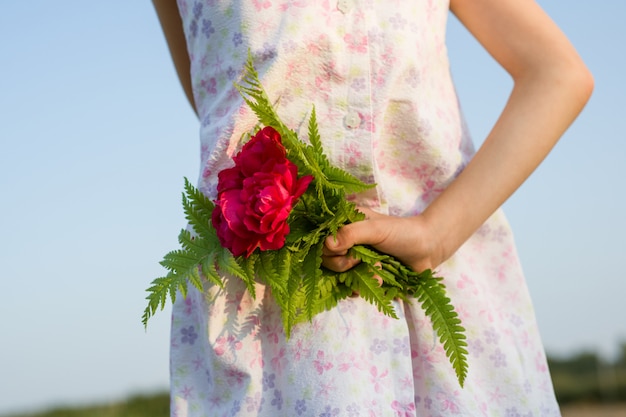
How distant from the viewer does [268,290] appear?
5.32ft

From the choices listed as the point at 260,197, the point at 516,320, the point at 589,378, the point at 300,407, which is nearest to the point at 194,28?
the point at 260,197

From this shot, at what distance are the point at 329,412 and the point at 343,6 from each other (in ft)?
2.86

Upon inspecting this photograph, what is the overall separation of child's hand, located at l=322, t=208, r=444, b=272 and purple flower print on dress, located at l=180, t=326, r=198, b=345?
42cm

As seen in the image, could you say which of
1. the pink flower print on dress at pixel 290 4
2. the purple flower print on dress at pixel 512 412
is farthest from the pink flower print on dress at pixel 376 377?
the pink flower print on dress at pixel 290 4

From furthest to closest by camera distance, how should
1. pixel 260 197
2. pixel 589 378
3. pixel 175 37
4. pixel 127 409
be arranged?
pixel 589 378 → pixel 127 409 → pixel 175 37 → pixel 260 197

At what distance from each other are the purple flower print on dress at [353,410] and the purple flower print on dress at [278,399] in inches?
Result: 7.7

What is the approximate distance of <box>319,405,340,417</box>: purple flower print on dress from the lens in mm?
1434

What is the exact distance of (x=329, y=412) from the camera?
56.7 inches

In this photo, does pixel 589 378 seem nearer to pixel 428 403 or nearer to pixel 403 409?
pixel 428 403

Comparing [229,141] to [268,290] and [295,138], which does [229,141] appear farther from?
[268,290]

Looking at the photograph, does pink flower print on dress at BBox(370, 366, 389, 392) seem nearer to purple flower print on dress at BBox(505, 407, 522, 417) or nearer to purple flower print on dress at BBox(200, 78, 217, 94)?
purple flower print on dress at BBox(505, 407, 522, 417)

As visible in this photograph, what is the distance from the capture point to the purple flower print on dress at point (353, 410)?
143 cm

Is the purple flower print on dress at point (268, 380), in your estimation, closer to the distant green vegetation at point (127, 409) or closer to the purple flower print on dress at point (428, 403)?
the purple flower print on dress at point (428, 403)

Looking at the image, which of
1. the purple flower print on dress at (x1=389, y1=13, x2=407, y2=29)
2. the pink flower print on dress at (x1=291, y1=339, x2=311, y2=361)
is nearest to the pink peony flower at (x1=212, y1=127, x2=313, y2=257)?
the pink flower print on dress at (x1=291, y1=339, x2=311, y2=361)
